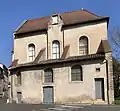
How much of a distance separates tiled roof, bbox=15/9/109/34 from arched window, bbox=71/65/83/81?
7.08m

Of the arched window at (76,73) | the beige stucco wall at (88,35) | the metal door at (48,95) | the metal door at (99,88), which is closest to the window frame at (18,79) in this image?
the metal door at (48,95)

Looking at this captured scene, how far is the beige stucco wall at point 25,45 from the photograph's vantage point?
4388 cm

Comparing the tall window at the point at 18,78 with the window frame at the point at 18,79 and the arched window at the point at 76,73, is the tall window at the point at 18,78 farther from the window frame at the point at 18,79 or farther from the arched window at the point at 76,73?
the arched window at the point at 76,73

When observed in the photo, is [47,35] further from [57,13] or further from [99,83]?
[99,83]

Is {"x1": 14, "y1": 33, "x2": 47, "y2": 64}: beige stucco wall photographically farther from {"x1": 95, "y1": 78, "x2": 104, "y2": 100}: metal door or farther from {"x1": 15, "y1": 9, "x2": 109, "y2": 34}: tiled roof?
{"x1": 95, "y1": 78, "x2": 104, "y2": 100}: metal door

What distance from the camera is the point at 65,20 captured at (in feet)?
143

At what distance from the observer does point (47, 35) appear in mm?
43406

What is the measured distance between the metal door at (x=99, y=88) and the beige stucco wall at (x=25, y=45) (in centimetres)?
1114

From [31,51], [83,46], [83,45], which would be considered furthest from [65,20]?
[31,51]

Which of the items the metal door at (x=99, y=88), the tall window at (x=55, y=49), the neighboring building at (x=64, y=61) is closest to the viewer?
the metal door at (x=99, y=88)

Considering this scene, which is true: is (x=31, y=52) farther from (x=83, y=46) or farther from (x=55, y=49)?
(x=83, y=46)

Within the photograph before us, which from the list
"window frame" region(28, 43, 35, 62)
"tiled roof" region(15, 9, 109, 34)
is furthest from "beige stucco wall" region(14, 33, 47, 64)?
"tiled roof" region(15, 9, 109, 34)

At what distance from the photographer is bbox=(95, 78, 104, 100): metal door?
36.3m

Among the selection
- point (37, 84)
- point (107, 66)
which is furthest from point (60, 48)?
point (107, 66)
